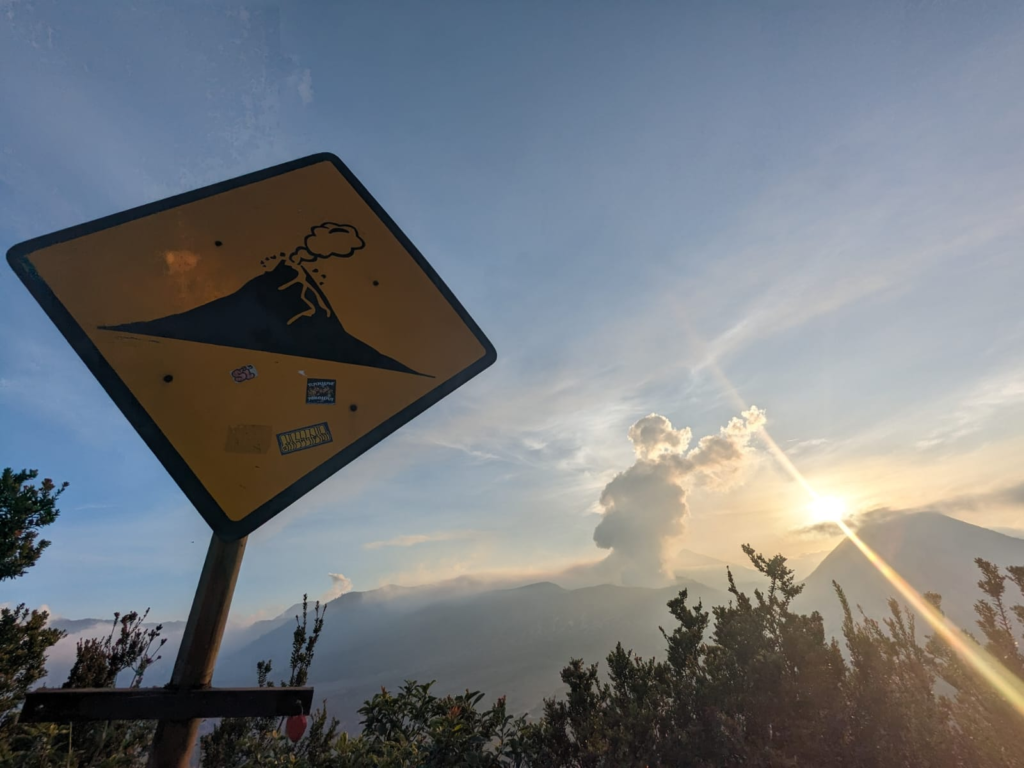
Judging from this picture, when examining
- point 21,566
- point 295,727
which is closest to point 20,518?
point 21,566

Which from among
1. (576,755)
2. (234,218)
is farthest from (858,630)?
(234,218)

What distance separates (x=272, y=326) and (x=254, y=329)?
67mm

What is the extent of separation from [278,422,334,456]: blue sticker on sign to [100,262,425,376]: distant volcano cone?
326 millimetres

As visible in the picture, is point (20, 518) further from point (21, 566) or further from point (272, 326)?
point (272, 326)

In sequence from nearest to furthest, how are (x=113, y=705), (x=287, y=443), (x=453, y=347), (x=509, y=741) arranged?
1. (x=113, y=705)
2. (x=287, y=443)
3. (x=453, y=347)
4. (x=509, y=741)

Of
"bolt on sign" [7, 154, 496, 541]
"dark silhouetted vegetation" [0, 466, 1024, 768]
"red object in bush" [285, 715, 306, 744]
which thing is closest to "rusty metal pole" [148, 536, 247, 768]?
"bolt on sign" [7, 154, 496, 541]

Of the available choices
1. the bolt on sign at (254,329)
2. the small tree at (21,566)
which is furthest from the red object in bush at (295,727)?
the small tree at (21,566)

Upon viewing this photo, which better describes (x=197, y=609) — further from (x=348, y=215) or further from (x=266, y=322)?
(x=348, y=215)

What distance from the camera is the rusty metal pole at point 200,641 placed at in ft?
4.94

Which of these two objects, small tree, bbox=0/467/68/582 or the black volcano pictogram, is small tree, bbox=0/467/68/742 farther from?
the black volcano pictogram

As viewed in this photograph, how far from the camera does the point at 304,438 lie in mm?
1618

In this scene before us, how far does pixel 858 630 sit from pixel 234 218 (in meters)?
11.1

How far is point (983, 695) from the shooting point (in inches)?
316

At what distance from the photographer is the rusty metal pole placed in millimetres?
1505
